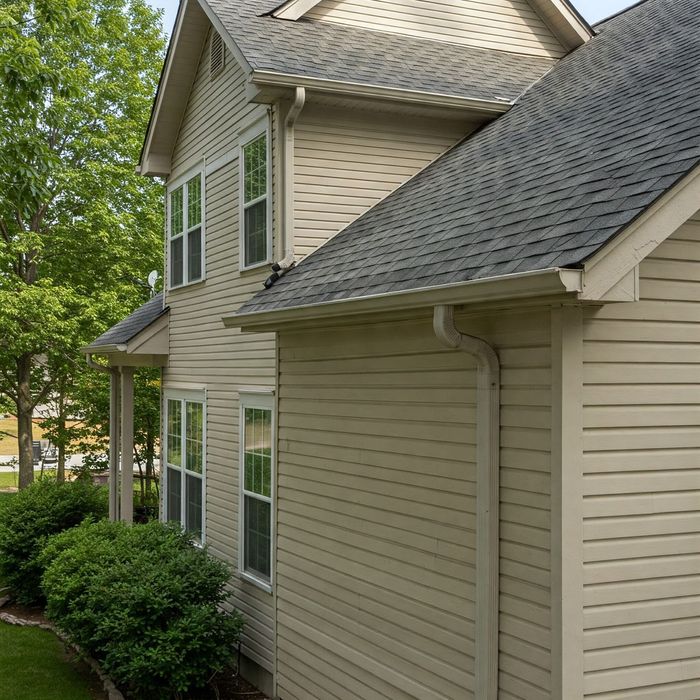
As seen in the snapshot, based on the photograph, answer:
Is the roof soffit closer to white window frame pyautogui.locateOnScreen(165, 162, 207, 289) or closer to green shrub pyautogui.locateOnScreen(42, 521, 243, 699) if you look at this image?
white window frame pyautogui.locateOnScreen(165, 162, 207, 289)

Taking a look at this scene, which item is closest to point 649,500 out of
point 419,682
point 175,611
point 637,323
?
point 637,323

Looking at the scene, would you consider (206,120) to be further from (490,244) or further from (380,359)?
(490,244)

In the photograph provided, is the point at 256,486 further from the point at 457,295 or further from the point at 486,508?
the point at 457,295

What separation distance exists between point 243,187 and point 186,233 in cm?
281

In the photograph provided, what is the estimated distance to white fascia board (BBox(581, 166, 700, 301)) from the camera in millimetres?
4328

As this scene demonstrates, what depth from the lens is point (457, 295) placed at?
5.11 meters

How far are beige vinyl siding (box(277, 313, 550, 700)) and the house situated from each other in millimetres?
27

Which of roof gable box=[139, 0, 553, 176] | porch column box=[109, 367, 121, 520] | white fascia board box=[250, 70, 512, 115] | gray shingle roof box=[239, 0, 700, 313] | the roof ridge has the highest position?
the roof ridge

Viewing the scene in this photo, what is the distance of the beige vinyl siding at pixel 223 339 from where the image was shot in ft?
32.4

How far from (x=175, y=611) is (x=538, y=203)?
5829 millimetres

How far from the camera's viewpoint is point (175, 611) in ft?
29.9

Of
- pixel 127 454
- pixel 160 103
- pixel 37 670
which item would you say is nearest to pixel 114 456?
pixel 127 454

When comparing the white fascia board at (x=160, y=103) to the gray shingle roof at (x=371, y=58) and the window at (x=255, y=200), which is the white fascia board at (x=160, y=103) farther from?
the window at (x=255, y=200)

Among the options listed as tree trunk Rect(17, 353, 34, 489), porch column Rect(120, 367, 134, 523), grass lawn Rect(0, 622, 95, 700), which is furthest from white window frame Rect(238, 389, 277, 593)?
tree trunk Rect(17, 353, 34, 489)
